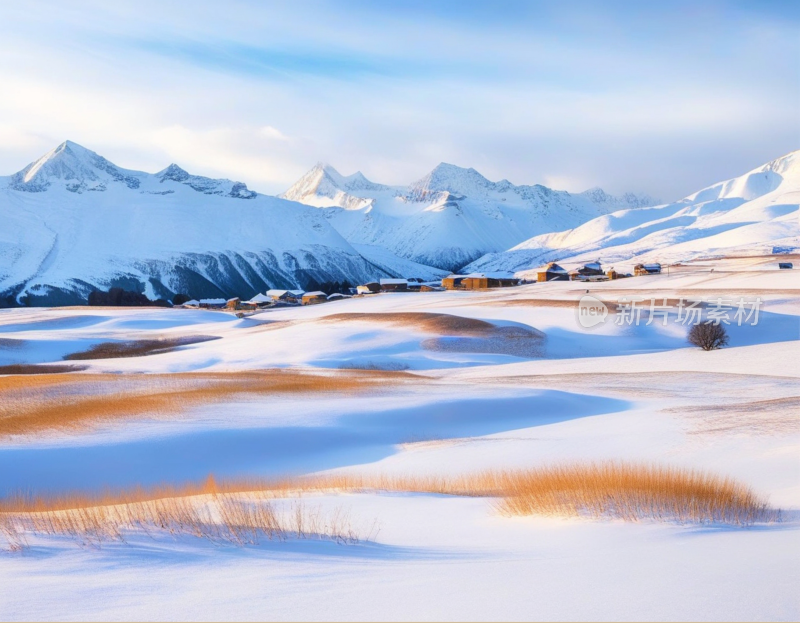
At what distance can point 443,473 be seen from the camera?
17891mm

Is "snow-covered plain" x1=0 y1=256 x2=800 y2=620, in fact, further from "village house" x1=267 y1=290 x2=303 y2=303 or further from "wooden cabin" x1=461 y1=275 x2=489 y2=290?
"village house" x1=267 y1=290 x2=303 y2=303

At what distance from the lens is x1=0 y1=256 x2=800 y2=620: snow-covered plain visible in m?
6.66

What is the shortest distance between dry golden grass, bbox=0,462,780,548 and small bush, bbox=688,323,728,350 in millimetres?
40214

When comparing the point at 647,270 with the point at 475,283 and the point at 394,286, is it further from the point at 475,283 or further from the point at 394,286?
the point at 394,286

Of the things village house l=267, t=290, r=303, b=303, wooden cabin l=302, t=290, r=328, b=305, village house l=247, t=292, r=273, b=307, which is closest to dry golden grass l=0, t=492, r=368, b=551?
village house l=247, t=292, r=273, b=307

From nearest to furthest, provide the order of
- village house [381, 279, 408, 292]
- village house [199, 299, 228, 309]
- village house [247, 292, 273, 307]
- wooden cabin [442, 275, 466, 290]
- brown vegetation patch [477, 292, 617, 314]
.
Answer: brown vegetation patch [477, 292, 617, 314]
village house [247, 292, 273, 307]
wooden cabin [442, 275, 466, 290]
village house [199, 299, 228, 309]
village house [381, 279, 408, 292]

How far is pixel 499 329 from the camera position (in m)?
59.0

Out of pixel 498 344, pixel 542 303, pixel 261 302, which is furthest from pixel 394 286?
pixel 498 344

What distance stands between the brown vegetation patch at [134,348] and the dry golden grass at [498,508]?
4724 centimetres

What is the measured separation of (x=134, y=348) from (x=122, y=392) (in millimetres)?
35596

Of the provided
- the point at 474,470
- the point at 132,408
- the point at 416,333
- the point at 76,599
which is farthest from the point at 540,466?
the point at 416,333

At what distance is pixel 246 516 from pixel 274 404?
638 inches

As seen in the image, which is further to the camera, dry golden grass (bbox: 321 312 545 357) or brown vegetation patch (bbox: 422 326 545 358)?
dry golden grass (bbox: 321 312 545 357)

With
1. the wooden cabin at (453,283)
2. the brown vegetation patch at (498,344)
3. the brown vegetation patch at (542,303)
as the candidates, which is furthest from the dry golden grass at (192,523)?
the wooden cabin at (453,283)
